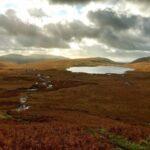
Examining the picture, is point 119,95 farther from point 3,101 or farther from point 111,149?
point 111,149

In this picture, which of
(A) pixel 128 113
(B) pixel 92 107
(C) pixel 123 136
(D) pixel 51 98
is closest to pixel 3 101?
(D) pixel 51 98

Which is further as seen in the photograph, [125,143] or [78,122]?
[78,122]

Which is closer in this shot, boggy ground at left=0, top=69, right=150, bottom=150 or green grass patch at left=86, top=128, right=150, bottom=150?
boggy ground at left=0, top=69, right=150, bottom=150

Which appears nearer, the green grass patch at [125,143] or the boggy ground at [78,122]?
the boggy ground at [78,122]

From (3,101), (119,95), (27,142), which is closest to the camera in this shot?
(27,142)

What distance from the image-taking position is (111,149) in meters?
19.0

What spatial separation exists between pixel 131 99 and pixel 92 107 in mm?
18520

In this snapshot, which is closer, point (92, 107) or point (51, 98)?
point (92, 107)

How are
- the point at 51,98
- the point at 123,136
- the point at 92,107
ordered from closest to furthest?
the point at 123,136 < the point at 92,107 < the point at 51,98

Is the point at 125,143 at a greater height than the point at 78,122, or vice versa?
the point at 125,143

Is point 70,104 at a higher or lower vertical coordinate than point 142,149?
lower

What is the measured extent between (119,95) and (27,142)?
8066cm

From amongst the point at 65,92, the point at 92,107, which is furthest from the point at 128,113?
the point at 65,92

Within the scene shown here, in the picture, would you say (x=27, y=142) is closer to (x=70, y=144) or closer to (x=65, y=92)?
(x=70, y=144)
